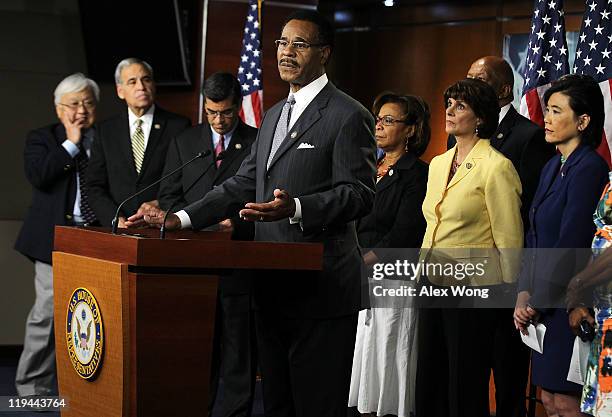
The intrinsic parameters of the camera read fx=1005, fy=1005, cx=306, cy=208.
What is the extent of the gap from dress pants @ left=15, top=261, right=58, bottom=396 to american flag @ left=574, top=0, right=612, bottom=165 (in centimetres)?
301

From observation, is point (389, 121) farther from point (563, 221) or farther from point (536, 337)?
point (536, 337)

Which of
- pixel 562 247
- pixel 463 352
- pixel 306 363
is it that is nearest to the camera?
pixel 306 363

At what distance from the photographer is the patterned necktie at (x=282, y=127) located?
3.20m

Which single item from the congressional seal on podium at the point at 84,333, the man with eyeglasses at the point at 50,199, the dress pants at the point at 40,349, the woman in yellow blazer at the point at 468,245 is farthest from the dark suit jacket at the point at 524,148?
the dress pants at the point at 40,349

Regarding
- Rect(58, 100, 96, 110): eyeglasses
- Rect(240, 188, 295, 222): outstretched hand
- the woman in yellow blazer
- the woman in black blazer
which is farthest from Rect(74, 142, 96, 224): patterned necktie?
Rect(240, 188, 295, 222): outstretched hand

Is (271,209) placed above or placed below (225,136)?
below

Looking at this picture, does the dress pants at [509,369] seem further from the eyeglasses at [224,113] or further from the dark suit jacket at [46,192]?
the dark suit jacket at [46,192]

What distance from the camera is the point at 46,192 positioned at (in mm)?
5609

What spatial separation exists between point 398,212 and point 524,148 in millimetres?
647

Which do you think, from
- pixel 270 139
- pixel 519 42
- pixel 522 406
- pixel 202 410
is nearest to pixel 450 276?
pixel 522 406

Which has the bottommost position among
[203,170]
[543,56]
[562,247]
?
[562,247]

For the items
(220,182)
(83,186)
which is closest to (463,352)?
(220,182)

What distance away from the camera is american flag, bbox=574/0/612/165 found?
185 inches

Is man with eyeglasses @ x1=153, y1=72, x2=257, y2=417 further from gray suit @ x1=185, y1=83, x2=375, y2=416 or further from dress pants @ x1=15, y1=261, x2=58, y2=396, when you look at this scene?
gray suit @ x1=185, y1=83, x2=375, y2=416
